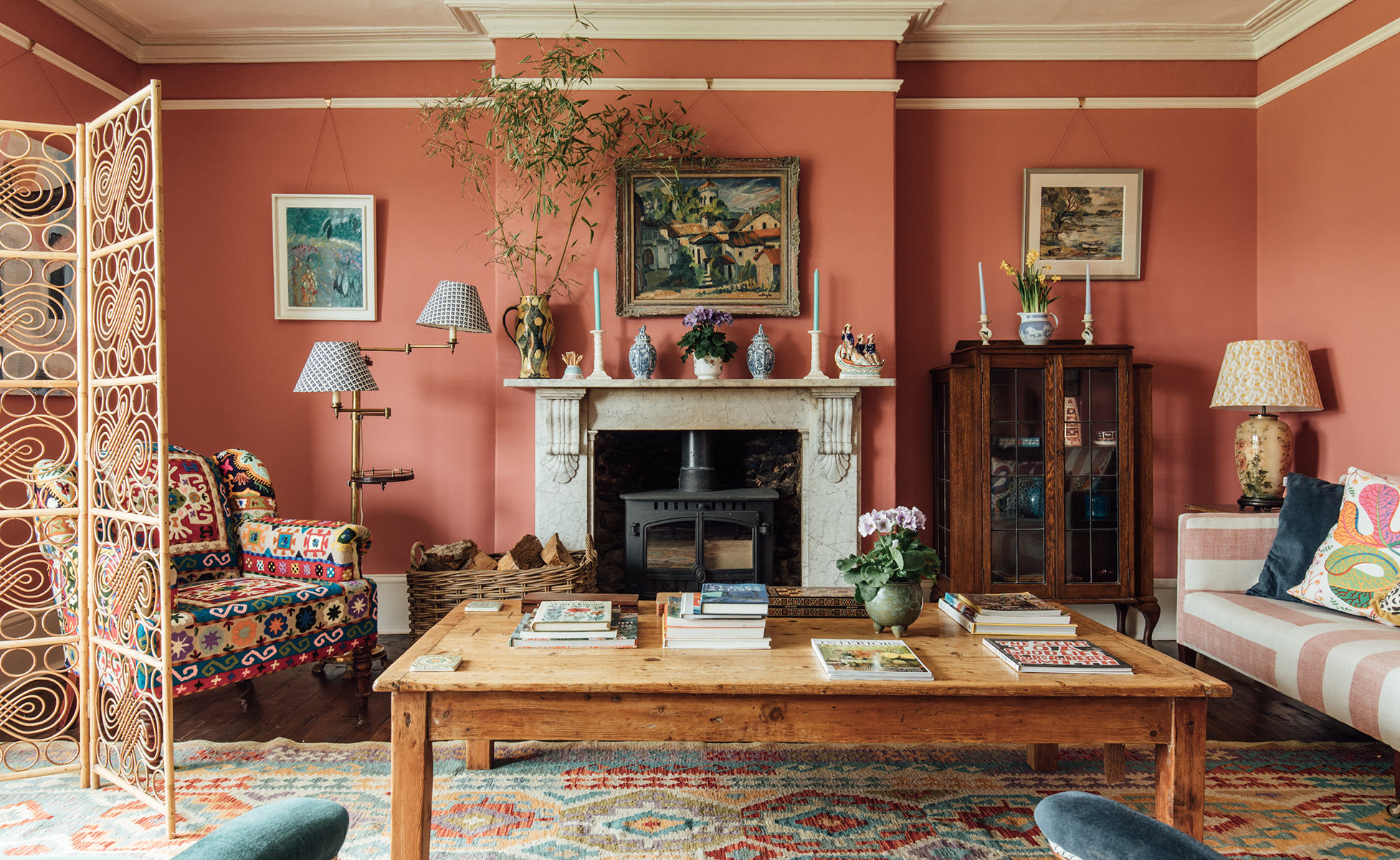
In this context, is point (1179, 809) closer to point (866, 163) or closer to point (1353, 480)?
point (1353, 480)

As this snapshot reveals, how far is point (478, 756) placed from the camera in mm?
2084

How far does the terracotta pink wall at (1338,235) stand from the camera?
9.83 ft

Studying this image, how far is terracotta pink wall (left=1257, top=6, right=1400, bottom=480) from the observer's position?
9.83 ft

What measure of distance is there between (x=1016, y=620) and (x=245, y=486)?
2701 mm

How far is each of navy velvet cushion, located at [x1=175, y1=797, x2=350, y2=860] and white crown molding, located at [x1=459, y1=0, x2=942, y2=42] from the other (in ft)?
11.1

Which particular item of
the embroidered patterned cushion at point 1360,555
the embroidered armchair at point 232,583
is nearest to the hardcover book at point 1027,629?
the embroidered patterned cushion at point 1360,555

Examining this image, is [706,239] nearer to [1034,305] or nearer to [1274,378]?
[1034,305]

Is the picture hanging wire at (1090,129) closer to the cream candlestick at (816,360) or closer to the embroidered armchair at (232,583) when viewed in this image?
the cream candlestick at (816,360)

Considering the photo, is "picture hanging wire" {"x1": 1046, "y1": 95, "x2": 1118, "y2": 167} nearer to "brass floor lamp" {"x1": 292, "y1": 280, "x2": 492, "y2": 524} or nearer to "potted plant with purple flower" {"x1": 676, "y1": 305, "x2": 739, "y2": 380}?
"potted plant with purple flower" {"x1": 676, "y1": 305, "x2": 739, "y2": 380}

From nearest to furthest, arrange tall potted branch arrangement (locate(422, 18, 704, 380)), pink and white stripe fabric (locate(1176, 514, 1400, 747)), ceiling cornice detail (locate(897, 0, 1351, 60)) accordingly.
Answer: pink and white stripe fabric (locate(1176, 514, 1400, 747)), tall potted branch arrangement (locate(422, 18, 704, 380)), ceiling cornice detail (locate(897, 0, 1351, 60))

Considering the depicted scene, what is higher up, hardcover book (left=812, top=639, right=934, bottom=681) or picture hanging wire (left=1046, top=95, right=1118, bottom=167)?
picture hanging wire (left=1046, top=95, right=1118, bottom=167)

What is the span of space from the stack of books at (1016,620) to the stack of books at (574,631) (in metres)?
0.85

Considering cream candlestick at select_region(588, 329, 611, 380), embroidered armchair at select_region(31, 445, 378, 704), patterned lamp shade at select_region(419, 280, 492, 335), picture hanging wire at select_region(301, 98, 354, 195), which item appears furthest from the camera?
picture hanging wire at select_region(301, 98, 354, 195)

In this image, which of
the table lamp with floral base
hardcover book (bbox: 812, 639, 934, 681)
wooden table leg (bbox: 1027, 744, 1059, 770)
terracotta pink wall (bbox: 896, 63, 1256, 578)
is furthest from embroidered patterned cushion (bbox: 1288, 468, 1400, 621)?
hardcover book (bbox: 812, 639, 934, 681)
